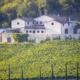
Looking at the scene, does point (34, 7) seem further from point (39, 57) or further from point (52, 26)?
point (39, 57)

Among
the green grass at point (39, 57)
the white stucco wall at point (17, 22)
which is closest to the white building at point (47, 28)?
the white stucco wall at point (17, 22)

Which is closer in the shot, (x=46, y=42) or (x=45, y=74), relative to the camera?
(x=45, y=74)

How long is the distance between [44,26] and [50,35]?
0.24 metres

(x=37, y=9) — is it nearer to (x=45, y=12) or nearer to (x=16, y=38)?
(x=45, y=12)

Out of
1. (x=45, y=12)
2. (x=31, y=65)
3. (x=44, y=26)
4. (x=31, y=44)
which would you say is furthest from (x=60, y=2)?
(x=31, y=65)

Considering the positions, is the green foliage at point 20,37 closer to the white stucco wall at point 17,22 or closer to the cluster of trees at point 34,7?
the white stucco wall at point 17,22

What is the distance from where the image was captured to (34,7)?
9.53 metres

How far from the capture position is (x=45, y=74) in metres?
7.11

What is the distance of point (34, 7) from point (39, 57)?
6.48ft

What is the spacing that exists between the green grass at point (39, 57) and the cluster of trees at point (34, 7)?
1.13m

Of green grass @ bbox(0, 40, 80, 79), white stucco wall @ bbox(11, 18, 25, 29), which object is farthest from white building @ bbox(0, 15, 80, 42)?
green grass @ bbox(0, 40, 80, 79)

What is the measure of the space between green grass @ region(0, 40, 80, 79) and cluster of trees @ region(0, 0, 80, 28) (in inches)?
44.7

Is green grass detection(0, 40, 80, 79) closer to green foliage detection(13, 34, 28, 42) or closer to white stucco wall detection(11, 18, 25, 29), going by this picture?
green foliage detection(13, 34, 28, 42)

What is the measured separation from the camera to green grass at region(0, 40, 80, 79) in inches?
286
